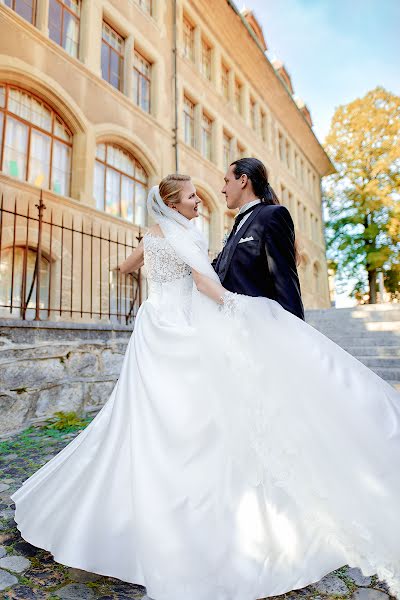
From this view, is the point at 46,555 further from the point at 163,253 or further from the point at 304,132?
the point at 304,132

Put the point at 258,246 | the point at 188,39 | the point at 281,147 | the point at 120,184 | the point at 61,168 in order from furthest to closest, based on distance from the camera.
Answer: the point at 281,147
the point at 188,39
the point at 120,184
the point at 61,168
the point at 258,246

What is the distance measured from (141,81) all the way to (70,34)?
270cm

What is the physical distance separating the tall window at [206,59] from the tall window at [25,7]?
26.0 ft

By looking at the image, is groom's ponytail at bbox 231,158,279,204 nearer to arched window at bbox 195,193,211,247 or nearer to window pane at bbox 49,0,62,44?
window pane at bbox 49,0,62,44

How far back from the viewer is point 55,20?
950cm

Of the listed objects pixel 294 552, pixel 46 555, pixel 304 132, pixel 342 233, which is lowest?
pixel 46 555

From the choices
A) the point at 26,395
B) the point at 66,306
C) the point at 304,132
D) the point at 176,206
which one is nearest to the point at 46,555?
the point at 176,206

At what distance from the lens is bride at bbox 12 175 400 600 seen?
5.00ft

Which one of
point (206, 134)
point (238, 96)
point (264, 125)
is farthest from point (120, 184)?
point (264, 125)

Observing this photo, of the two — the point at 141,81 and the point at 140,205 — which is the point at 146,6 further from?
the point at 140,205

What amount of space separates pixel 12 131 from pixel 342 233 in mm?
19788

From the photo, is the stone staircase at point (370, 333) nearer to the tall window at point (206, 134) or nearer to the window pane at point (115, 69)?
the window pane at point (115, 69)

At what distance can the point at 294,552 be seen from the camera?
5.11 ft

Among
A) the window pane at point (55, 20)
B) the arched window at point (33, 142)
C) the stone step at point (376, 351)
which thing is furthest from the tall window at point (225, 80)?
the stone step at point (376, 351)
